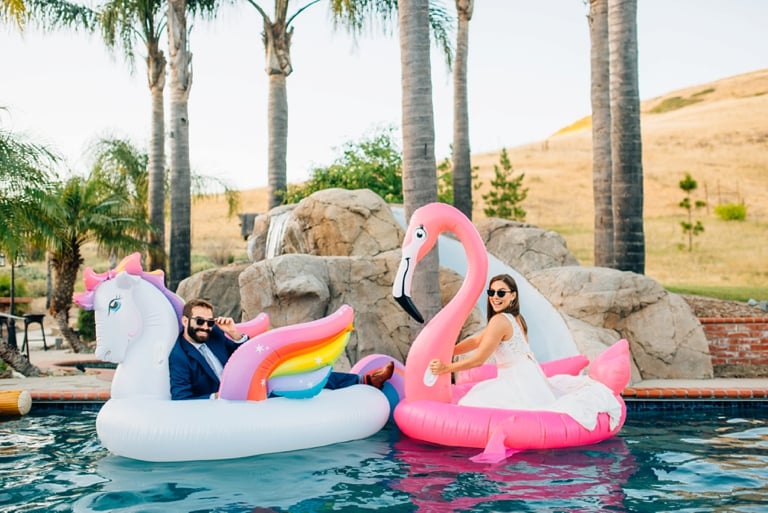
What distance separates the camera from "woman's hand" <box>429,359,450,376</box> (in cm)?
779

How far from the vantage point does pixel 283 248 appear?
14430 mm

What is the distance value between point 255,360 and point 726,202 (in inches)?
1978

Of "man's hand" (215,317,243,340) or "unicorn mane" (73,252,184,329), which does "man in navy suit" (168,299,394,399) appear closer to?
"man's hand" (215,317,243,340)

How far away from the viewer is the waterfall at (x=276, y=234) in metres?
14.7

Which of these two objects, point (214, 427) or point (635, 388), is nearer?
point (214, 427)

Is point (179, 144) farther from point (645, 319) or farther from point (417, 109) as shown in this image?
point (645, 319)

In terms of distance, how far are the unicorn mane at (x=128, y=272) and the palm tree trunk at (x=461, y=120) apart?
34.2 ft

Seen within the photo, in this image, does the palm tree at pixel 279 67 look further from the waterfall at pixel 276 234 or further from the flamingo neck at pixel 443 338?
the flamingo neck at pixel 443 338

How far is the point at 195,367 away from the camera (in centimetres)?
755

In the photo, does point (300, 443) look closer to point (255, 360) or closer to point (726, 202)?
point (255, 360)

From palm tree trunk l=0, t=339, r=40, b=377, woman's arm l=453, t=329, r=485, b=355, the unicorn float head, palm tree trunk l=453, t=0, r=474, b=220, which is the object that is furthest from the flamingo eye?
palm tree trunk l=453, t=0, r=474, b=220

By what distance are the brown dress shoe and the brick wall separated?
6.07 m

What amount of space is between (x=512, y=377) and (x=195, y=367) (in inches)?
119

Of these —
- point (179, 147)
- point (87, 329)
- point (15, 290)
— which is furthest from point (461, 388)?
point (15, 290)
